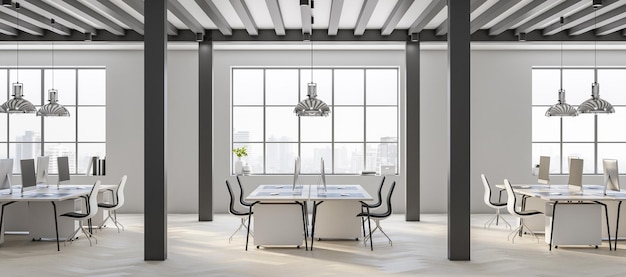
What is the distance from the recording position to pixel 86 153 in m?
12.1

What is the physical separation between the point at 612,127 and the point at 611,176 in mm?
4181

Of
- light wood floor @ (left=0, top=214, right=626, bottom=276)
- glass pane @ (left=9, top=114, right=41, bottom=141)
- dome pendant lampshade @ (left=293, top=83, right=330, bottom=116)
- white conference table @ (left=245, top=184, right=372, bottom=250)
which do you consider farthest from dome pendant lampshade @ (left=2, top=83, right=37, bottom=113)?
dome pendant lampshade @ (left=293, top=83, right=330, bottom=116)

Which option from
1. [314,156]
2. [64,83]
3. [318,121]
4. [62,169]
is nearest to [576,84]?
[318,121]

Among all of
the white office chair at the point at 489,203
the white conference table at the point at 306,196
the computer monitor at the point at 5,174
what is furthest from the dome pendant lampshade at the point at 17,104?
the white office chair at the point at 489,203

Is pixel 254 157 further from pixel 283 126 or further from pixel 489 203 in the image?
pixel 489 203

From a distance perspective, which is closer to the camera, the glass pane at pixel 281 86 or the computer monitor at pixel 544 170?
the computer monitor at pixel 544 170

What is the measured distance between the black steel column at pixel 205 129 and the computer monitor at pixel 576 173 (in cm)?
615

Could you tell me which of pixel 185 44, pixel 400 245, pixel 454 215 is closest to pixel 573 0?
pixel 454 215

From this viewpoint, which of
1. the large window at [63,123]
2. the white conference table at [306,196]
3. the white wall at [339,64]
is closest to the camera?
the white conference table at [306,196]

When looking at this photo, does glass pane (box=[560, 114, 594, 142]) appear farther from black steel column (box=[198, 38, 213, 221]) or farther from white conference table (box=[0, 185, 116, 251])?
white conference table (box=[0, 185, 116, 251])

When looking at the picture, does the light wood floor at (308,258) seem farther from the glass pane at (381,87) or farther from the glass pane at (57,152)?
the glass pane at (381,87)

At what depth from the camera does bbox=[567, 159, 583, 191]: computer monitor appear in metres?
8.41

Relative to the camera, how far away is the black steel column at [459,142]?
6691 mm

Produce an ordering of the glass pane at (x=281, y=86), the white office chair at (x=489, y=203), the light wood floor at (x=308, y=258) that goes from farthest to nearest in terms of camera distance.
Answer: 1. the glass pane at (x=281, y=86)
2. the white office chair at (x=489, y=203)
3. the light wood floor at (x=308, y=258)
